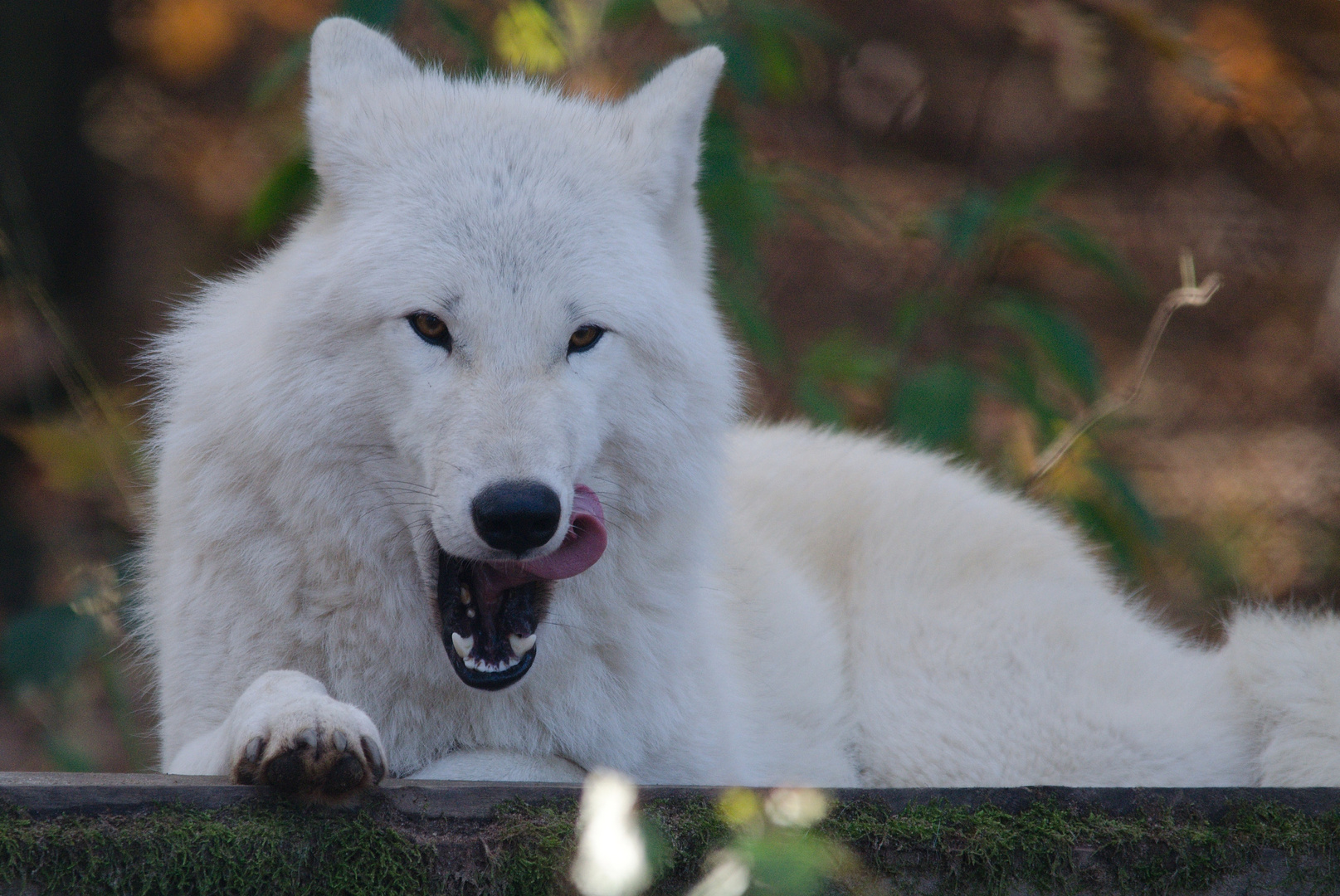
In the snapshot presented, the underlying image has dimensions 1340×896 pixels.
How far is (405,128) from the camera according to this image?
8.20 feet

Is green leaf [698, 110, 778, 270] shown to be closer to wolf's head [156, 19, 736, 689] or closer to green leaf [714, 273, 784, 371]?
green leaf [714, 273, 784, 371]

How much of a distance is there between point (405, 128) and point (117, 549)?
9.08 feet

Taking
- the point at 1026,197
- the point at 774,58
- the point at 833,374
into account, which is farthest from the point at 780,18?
the point at 833,374

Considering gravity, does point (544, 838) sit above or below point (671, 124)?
below

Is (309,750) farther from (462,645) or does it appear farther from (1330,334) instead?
(1330,334)

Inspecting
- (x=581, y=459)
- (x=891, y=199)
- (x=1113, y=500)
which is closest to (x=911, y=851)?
(x=581, y=459)

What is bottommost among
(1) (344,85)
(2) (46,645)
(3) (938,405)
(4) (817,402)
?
(2) (46,645)

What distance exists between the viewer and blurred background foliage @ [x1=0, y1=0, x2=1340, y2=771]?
4324 mm

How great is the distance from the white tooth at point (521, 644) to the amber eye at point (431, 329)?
56 centimetres

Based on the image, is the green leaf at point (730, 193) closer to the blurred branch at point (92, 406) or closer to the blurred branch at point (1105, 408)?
the blurred branch at point (1105, 408)

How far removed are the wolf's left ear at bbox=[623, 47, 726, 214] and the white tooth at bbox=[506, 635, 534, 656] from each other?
1.01 metres

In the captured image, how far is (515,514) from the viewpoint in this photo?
79.1 inches

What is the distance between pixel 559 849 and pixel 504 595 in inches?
22.0

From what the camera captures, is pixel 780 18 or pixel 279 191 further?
pixel 780 18
